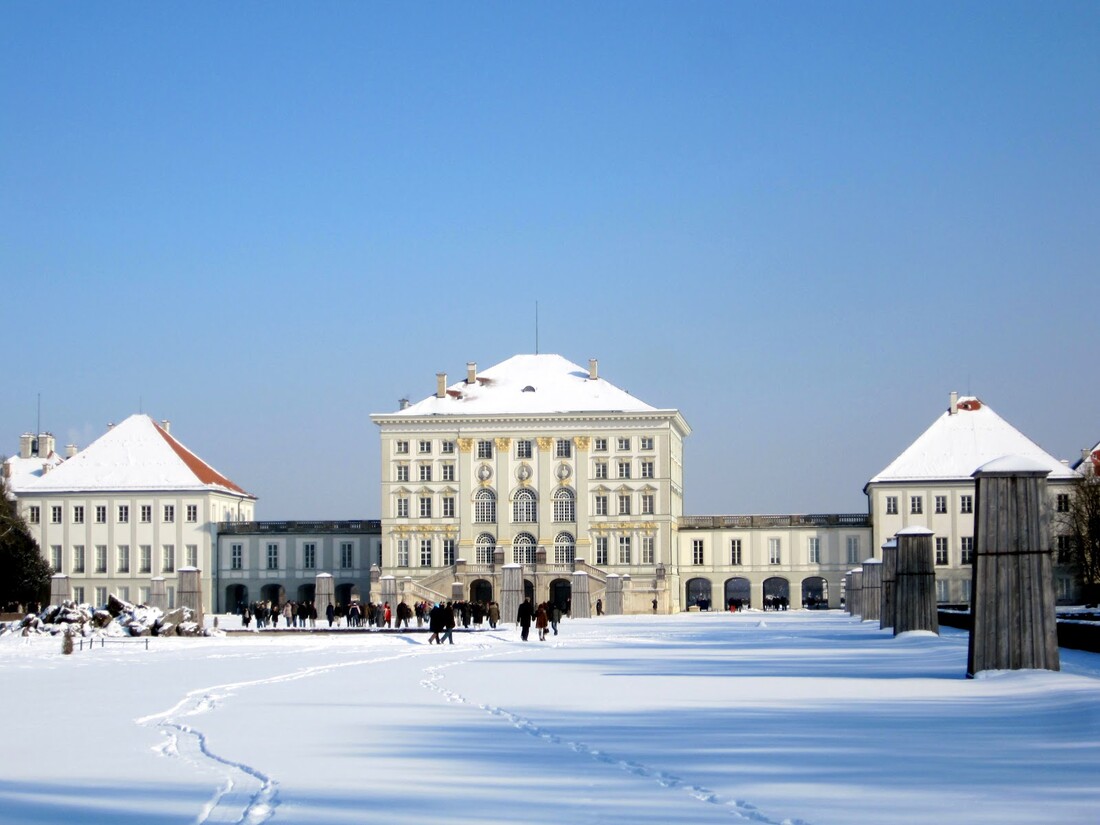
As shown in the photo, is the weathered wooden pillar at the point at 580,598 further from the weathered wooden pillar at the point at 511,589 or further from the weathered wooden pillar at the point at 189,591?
the weathered wooden pillar at the point at 189,591

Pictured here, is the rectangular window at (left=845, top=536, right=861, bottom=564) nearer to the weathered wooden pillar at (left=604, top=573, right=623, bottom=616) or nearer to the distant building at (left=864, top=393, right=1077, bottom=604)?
the distant building at (left=864, top=393, right=1077, bottom=604)

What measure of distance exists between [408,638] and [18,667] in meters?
14.3

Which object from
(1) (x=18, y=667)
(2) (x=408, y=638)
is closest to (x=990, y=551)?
(1) (x=18, y=667)

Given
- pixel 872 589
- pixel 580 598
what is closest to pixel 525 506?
pixel 580 598

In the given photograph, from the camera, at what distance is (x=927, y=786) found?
10258mm

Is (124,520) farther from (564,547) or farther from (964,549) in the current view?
(964,549)

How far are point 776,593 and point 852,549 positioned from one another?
33.2 feet

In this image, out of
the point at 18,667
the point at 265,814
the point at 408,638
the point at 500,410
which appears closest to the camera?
the point at 265,814

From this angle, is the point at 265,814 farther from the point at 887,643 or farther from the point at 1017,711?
the point at 887,643

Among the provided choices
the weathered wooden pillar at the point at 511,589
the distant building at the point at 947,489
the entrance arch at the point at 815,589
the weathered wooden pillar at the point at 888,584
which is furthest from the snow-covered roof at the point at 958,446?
the weathered wooden pillar at the point at 888,584

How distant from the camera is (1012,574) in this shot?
782 inches

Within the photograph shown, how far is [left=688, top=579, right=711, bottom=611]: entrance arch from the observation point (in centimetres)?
9162

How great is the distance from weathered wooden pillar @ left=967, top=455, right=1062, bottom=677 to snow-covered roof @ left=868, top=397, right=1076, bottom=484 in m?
60.7

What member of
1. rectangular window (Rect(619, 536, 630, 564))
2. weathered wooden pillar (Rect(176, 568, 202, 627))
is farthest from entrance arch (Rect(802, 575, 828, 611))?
weathered wooden pillar (Rect(176, 568, 202, 627))
